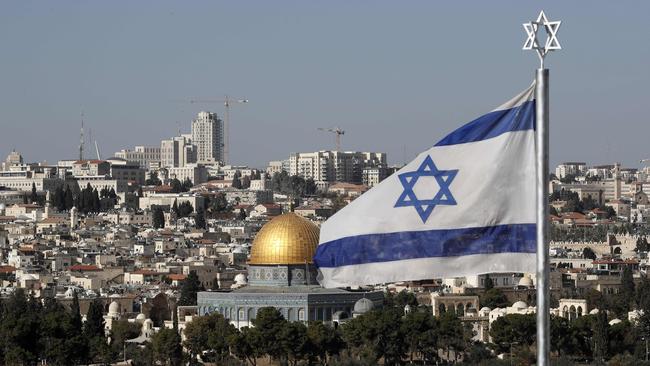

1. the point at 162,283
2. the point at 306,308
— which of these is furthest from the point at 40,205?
the point at 306,308

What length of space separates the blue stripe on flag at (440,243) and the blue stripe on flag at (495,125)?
0.48m

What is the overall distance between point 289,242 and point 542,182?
2108 inches

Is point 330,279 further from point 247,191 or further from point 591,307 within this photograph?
point 247,191

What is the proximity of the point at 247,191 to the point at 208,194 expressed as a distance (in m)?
7.96

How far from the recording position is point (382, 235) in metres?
10.3

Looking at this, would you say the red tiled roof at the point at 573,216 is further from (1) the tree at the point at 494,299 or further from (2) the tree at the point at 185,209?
(1) the tree at the point at 494,299

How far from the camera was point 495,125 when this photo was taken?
10.2 metres

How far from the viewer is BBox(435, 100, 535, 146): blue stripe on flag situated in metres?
10.0

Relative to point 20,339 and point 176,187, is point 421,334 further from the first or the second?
point 176,187

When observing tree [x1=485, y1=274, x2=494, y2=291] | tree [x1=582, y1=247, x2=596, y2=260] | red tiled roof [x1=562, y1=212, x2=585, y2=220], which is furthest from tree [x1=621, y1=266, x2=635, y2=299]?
red tiled roof [x1=562, y1=212, x2=585, y2=220]

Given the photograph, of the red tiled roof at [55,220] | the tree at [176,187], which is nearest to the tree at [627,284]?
the red tiled roof at [55,220]

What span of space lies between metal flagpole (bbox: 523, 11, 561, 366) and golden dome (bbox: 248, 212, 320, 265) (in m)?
53.0

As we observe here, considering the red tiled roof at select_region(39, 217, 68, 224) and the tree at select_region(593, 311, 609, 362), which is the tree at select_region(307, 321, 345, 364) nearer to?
the tree at select_region(593, 311, 609, 362)

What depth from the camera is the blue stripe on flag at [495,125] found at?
1005 centimetres
